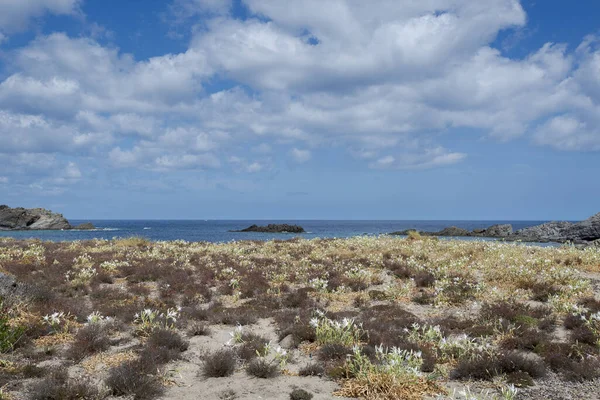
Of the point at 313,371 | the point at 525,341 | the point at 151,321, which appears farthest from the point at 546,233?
the point at 151,321

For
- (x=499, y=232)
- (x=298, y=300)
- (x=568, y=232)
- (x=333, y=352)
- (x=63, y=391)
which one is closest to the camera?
(x=63, y=391)

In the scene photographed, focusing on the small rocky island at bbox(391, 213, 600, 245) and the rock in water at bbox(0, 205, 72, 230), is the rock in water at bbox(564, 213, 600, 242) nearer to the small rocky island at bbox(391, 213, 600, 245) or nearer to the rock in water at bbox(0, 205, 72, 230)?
the small rocky island at bbox(391, 213, 600, 245)

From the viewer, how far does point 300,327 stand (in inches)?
394

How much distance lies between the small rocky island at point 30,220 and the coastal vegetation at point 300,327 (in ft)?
364

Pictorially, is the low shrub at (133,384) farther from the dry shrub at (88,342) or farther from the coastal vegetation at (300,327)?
the dry shrub at (88,342)

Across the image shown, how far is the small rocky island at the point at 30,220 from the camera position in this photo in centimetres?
11356

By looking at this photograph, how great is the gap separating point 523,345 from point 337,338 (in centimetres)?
414

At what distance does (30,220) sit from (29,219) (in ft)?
1.75

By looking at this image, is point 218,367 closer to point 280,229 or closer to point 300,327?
point 300,327

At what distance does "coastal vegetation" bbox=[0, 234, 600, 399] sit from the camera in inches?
284

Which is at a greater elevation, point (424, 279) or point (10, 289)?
point (10, 289)

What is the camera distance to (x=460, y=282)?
15.4 m

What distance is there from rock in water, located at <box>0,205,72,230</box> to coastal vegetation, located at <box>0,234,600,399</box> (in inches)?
4384

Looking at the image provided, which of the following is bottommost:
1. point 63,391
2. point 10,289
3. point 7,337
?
point 63,391
